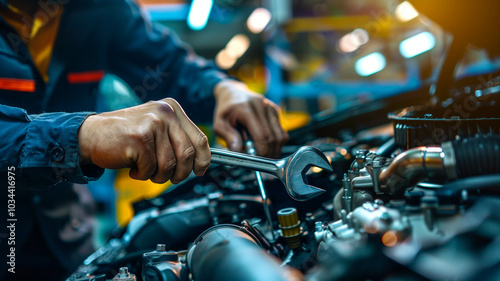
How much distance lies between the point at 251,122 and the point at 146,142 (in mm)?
550

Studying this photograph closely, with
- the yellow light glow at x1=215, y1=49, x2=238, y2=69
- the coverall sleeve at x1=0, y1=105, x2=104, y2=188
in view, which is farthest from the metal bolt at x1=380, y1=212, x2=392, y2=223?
the yellow light glow at x1=215, y1=49, x2=238, y2=69

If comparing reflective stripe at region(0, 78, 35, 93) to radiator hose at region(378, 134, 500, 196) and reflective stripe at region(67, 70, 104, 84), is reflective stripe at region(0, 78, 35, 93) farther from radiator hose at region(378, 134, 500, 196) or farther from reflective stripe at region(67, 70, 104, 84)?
radiator hose at region(378, 134, 500, 196)

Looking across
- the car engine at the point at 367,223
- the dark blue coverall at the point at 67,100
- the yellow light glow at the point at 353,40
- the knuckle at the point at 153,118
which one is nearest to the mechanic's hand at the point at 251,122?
the car engine at the point at 367,223

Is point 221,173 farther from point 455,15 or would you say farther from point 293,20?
point 293,20

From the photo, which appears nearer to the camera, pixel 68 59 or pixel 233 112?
pixel 233 112

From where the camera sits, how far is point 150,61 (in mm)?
1717

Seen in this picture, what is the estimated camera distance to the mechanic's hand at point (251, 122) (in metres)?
1.21

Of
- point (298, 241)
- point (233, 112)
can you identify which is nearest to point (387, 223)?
point (298, 241)

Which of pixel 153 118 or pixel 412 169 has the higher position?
pixel 153 118

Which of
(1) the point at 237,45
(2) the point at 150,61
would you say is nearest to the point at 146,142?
(2) the point at 150,61

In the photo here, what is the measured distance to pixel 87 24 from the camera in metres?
1.54

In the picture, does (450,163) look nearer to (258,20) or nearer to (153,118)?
(153,118)

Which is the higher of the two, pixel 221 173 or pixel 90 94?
pixel 90 94

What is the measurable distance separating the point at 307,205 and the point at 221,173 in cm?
50
